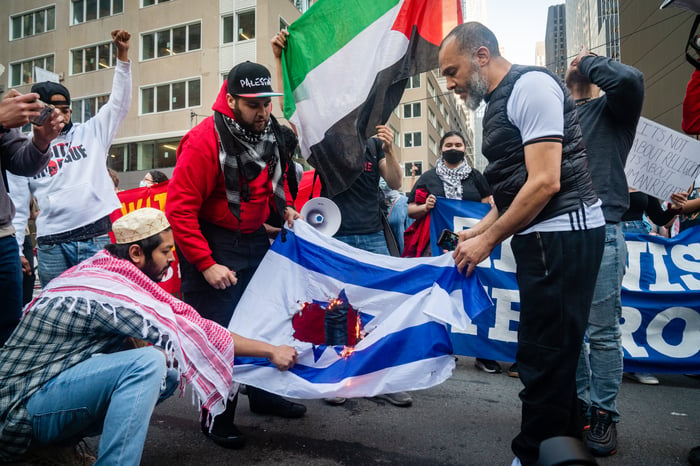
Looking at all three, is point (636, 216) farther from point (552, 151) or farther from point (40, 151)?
point (40, 151)

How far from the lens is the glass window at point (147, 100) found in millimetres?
24812

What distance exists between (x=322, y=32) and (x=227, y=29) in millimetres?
22989

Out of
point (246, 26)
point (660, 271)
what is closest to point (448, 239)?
point (660, 271)

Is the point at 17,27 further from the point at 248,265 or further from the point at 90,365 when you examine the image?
the point at 90,365

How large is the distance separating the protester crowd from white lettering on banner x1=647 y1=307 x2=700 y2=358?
145 cm

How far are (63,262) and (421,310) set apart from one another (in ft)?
8.66

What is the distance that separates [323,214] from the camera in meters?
3.65

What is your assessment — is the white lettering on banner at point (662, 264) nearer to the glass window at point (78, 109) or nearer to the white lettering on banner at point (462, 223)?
the white lettering on banner at point (462, 223)

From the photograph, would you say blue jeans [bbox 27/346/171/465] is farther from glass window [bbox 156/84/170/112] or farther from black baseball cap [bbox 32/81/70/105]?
glass window [bbox 156/84/170/112]

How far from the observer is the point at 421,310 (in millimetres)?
2576

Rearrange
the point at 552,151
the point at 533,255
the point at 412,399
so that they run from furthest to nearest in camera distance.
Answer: the point at 412,399 < the point at 533,255 < the point at 552,151

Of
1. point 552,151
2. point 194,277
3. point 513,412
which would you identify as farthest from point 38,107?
point 513,412

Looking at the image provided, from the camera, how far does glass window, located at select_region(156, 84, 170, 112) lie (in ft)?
80.0

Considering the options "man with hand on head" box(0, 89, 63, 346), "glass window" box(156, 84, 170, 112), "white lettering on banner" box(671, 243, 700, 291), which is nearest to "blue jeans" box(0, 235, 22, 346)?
"man with hand on head" box(0, 89, 63, 346)
